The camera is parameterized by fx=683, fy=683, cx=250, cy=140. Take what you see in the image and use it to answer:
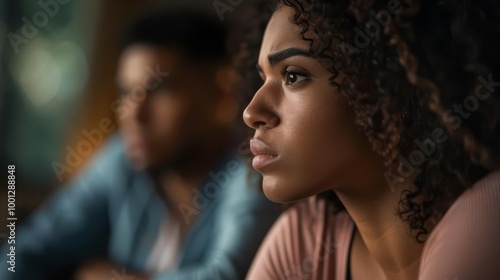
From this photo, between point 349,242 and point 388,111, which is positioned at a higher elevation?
point 388,111

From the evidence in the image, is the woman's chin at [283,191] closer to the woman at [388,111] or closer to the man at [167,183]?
Result: the woman at [388,111]

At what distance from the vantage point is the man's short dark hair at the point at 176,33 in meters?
0.79

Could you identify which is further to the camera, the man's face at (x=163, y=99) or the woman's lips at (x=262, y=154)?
the man's face at (x=163, y=99)

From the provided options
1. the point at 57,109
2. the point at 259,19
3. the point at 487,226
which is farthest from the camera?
the point at 57,109

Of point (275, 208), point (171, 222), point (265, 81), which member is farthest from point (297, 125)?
point (171, 222)

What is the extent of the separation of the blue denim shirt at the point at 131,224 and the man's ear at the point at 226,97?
47 millimetres

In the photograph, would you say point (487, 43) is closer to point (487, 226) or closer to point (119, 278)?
point (487, 226)

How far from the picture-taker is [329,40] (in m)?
0.60

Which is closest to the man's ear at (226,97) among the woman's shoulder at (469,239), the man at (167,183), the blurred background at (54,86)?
the man at (167,183)

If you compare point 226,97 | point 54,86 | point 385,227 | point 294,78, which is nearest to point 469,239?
point 385,227

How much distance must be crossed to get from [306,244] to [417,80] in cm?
20

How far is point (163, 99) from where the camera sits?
0.80 metres

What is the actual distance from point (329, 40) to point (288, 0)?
0.18ft

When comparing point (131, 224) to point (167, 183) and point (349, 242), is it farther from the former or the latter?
point (349, 242)
